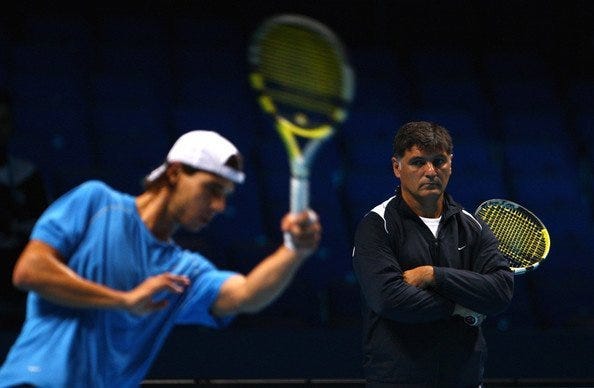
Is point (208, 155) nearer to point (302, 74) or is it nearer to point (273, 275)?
point (273, 275)

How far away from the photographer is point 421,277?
2.94m

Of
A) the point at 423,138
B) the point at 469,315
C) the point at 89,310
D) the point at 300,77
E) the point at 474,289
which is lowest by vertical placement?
the point at 469,315

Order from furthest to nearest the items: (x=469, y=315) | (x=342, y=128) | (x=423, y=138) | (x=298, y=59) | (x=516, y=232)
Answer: (x=342, y=128) < (x=516, y=232) < (x=423, y=138) < (x=469, y=315) < (x=298, y=59)

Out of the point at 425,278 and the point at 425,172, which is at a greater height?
the point at 425,172

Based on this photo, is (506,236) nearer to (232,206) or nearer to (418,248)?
(418,248)

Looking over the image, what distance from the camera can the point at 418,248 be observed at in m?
3.02

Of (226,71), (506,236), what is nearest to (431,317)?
(506,236)

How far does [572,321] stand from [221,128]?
2966mm

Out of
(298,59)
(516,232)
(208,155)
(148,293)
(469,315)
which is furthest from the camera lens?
(516,232)

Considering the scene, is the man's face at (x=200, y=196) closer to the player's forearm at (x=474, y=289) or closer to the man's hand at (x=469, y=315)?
the player's forearm at (x=474, y=289)

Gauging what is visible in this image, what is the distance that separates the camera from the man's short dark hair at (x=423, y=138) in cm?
307

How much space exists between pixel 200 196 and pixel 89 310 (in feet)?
1.19

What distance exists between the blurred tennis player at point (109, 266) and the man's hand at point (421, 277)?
102 centimetres

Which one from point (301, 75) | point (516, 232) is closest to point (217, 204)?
point (301, 75)
